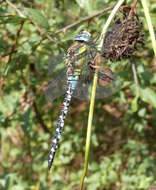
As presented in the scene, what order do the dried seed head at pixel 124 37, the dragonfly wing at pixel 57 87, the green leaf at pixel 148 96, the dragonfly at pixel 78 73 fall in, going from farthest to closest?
the green leaf at pixel 148 96, the dragonfly wing at pixel 57 87, the dragonfly at pixel 78 73, the dried seed head at pixel 124 37

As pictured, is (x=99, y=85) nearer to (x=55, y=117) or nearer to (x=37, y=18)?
(x=37, y=18)

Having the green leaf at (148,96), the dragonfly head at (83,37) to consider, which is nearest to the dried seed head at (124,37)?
the dragonfly head at (83,37)

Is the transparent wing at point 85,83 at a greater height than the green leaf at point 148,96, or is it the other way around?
the transparent wing at point 85,83

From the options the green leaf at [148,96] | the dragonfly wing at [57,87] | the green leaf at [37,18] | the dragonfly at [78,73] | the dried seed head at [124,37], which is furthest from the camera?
the green leaf at [148,96]

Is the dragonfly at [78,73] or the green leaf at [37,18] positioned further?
the green leaf at [37,18]

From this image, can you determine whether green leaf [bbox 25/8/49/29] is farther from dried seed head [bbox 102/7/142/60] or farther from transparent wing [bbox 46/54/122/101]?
dried seed head [bbox 102/7/142/60]

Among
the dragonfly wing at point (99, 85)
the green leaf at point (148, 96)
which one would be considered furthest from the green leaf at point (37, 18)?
the green leaf at point (148, 96)

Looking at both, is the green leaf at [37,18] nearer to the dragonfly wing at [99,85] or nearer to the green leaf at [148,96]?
the dragonfly wing at [99,85]
